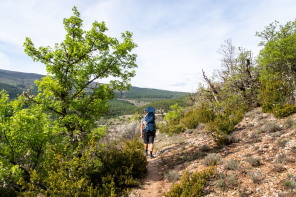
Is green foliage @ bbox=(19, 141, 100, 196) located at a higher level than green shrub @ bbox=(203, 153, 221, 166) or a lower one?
lower

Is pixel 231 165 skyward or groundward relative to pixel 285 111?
groundward

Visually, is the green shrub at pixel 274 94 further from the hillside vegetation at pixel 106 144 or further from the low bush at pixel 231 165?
the low bush at pixel 231 165

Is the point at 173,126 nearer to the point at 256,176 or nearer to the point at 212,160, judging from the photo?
the point at 212,160

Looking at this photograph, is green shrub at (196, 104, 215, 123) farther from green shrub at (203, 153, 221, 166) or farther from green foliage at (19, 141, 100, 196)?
green foliage at (19, 141, 100, 196)

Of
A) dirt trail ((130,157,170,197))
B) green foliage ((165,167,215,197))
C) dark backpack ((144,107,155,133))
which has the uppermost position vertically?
dark backpack ((144,107,155,133))

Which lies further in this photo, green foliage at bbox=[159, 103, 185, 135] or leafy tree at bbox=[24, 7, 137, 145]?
green foliage at bbox=[159, 103, 185, 135]

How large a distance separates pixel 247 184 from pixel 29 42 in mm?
9498

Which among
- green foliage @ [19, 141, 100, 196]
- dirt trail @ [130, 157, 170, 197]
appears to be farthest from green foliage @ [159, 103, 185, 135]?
green foliage @ [19, 141, 100, 196]

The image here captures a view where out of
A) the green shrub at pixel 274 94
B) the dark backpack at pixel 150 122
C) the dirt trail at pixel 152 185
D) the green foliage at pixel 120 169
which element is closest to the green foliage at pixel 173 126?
the dark backpack at pixel 150 122

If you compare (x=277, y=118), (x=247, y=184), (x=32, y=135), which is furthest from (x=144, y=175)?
(x=277, y=118)

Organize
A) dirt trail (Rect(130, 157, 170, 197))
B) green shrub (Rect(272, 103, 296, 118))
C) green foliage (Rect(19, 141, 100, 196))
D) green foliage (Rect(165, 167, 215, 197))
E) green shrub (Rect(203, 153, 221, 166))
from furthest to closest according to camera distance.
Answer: green shrub (Rect(272, 103, 296, 118)), green shrub (Rect(203, 153, 221, 166)), dirt trail (Rect(130, 157, 170, 197)), green foliage (Rect(19, 141, 100, 196)), green foliage (Rect(165, 167, 215, 197))

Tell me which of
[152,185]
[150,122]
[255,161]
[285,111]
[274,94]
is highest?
[274,94]

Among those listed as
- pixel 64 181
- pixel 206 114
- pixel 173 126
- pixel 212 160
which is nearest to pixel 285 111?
pixel 206 114

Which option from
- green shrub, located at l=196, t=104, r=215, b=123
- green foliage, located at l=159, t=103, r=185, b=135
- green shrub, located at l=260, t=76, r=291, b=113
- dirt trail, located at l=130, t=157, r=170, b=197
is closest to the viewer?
dirt trail, located at l=130, t=157, r=170, b=197
